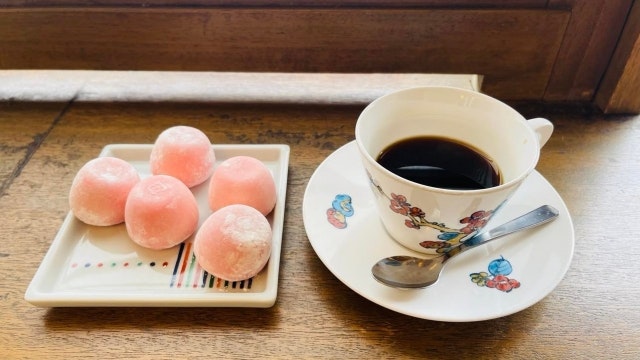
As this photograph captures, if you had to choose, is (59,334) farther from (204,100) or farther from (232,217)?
(204,100)

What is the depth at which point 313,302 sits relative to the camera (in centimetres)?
46

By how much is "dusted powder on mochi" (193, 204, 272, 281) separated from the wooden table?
0.04 metres

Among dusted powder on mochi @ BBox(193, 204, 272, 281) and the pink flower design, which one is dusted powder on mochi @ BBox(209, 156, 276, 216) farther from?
the pink flower design

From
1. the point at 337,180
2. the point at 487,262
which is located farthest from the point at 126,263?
the point at 487,262

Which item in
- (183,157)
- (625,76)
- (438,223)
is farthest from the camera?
(625,76)

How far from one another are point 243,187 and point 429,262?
20 cm

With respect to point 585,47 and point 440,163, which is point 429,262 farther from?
point 585,47

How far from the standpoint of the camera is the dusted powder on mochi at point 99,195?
1.63 ft

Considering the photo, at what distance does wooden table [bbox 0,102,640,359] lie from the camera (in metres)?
0.42

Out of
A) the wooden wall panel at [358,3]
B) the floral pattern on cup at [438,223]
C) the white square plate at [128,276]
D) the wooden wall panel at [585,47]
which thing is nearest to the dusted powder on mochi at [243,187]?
the white square plate at [128,276]

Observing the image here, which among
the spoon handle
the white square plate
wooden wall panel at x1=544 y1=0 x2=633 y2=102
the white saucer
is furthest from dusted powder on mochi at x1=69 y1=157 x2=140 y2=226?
wooden wall panel at x1=544 y1=0 x2=633 y2=102

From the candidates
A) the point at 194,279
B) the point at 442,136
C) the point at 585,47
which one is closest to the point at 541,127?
the point at 442,136

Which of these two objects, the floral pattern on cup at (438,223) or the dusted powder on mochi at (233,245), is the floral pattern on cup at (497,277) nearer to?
the floral pattern on cup at (438,223)

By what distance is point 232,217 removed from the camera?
0.46 metres
